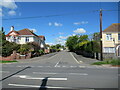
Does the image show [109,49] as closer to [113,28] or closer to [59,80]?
[113,28]

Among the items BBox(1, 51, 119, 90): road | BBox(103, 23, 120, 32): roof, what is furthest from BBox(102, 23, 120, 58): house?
BBox(1, 51, 119, 90): road

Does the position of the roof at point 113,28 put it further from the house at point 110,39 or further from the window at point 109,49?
the window at point 109,49

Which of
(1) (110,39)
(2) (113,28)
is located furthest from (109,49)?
(2) (113,28)

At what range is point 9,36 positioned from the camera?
131ft

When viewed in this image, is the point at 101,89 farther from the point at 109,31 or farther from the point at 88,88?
the point at 109,31

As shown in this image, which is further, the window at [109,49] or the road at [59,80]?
the window at [109,49]

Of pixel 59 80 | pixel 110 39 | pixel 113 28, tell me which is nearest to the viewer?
pixel 59 80

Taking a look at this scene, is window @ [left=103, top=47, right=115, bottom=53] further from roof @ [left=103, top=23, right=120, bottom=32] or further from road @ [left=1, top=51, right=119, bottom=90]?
road @ [left=1, top=51, right=119, bottom=90]

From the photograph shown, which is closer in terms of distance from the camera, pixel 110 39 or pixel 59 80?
pixel 59 80

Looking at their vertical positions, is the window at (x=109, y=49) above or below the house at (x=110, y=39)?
below

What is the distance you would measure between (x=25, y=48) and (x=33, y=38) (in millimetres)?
11762

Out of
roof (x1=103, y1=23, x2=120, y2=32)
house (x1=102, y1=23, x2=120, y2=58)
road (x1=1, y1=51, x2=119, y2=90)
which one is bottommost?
road (x1=1, y1=51, x2=119, y2=90)

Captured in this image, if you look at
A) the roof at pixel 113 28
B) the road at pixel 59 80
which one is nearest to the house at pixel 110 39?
the roof at pixel 113 28

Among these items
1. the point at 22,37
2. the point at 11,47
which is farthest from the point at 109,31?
the point at 22,37
